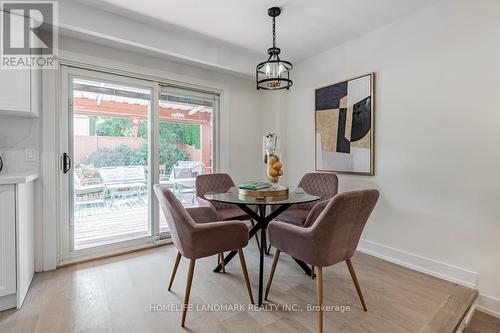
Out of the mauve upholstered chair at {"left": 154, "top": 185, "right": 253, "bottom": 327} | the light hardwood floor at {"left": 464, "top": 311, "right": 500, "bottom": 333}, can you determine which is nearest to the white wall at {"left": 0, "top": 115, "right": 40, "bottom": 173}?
the mauve upholstered chair at {"left": 154, "top": 185, "right": 253, "bottom": 327}

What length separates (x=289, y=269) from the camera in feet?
7.83

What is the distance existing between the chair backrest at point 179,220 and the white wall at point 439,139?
217 centimetres

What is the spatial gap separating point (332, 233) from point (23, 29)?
2.89 meters

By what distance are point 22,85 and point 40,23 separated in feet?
2.16

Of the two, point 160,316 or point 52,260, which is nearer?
point 160,316

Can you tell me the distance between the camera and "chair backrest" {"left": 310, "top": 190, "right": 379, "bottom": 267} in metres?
1.48

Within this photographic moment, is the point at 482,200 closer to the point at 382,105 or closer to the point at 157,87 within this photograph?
the point at 382,105

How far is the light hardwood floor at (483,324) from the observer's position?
171cm

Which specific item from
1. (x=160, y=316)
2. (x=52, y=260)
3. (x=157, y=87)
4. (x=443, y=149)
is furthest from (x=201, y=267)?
(x=443, y=149)

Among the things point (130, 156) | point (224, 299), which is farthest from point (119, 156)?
point (224, 299)

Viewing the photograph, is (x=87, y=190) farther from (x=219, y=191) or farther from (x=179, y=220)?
(x=179, y=220)

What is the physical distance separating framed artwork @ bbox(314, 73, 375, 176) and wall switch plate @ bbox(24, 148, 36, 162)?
10.5ft

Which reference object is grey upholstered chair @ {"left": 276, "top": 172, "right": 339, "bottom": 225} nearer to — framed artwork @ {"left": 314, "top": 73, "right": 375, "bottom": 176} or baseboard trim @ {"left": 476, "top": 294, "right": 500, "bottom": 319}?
framed artwork @ {"left": 314, "top": 73, "right": 375, "bottom": 176}

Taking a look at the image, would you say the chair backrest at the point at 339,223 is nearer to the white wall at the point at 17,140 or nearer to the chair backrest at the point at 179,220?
the chair backrest at the point at 179,220
